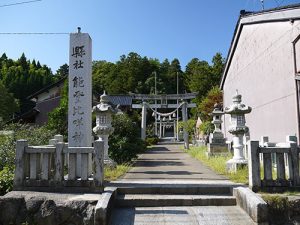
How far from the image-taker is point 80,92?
9.45m

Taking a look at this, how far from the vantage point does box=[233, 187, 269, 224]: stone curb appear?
5859 mm

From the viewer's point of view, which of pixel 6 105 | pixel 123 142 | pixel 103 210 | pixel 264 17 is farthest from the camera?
pixel 6 105

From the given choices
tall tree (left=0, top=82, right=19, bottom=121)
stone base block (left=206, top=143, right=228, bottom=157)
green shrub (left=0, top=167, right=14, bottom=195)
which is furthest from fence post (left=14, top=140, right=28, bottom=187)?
tall tree (left=0, top=82, right=19, bottom=121)

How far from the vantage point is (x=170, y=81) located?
2687 inches

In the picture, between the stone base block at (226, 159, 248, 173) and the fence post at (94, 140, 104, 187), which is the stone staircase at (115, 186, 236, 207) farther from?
the stone base block at (226, 159, 248, 173)

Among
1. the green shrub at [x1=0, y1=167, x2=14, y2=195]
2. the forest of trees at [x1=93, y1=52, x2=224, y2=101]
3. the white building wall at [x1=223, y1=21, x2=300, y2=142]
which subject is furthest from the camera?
the forest of trees at [x1=93, y1=52, x2=224, y2=101]

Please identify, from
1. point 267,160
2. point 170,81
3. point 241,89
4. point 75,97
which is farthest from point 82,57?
point 170,81

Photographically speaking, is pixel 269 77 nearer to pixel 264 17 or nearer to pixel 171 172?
pixel 264 17

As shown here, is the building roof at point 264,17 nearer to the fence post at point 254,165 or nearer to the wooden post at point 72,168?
the fence post at point 254,165

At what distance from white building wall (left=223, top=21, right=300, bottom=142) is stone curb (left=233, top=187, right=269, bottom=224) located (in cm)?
482

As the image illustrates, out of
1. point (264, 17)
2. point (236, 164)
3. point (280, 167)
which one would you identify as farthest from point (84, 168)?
point (264, 17)

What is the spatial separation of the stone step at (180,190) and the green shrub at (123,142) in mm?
7295

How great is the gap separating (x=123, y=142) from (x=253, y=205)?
9820mm

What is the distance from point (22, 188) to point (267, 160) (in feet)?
18.2
